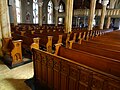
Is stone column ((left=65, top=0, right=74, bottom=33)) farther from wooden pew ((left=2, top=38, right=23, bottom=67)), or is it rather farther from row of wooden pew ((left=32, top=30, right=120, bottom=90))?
row of wooden pew ((left=32, top=30, right=120, bottom=90))

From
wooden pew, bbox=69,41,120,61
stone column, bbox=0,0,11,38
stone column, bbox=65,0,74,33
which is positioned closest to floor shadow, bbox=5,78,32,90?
wooden pew, bbox=69,41,120,61

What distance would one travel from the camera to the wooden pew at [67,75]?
1731mm

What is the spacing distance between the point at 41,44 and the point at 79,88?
13.3ft

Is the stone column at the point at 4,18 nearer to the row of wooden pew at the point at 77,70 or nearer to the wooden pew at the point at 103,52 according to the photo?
the row of wooden pew at the point at 77,70

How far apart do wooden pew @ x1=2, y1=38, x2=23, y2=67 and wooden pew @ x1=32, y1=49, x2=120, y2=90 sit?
1581 millimetres

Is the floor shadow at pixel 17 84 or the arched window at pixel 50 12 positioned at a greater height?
the arched window at pixel 50 12

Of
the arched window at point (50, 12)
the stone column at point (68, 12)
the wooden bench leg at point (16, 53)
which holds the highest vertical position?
the arched window at point (50, 12)

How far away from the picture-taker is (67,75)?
228 centimetres

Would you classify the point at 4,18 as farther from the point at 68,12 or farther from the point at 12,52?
the point at 68,12

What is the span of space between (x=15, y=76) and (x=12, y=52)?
3.56 ft

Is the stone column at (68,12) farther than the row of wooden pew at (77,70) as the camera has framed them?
Yes

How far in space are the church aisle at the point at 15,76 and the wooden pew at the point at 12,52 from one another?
270mm

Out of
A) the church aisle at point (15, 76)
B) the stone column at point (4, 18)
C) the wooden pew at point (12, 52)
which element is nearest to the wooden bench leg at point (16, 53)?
the wooden pew at point (12, 52)

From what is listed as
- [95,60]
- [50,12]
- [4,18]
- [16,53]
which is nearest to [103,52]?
[95,60]
